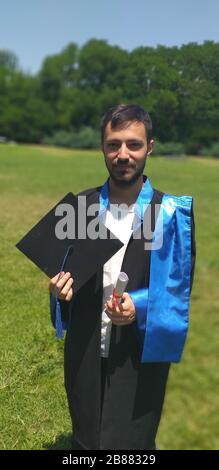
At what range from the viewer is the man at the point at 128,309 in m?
1.76

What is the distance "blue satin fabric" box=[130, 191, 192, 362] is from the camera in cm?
175

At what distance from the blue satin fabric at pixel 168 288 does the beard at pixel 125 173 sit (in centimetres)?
17

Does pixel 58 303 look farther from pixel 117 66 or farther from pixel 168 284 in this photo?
pixel 117 66

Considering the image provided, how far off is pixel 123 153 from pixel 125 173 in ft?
0.25

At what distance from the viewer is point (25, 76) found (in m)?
56.2

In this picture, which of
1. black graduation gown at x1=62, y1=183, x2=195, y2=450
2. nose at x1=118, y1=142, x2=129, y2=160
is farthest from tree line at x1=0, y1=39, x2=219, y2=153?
black graduation gown at x1=62, y1=183, x2=195, y2=450

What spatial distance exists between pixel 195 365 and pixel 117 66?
1.32 m

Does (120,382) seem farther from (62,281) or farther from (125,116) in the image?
(125,116)

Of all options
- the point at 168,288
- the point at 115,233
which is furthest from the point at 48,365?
the point at 168,288

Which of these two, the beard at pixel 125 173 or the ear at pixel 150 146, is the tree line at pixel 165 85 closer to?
the ear at pixel 150 146

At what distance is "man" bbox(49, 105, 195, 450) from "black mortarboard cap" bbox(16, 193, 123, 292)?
53 millimetres

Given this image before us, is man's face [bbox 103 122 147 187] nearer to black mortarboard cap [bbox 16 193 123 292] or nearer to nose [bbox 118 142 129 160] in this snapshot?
nose [bbox 118 142 129 160]

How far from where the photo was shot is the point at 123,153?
181 cm

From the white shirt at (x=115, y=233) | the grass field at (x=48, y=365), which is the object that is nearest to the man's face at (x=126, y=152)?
the white shirt at (x=115, y=233)
